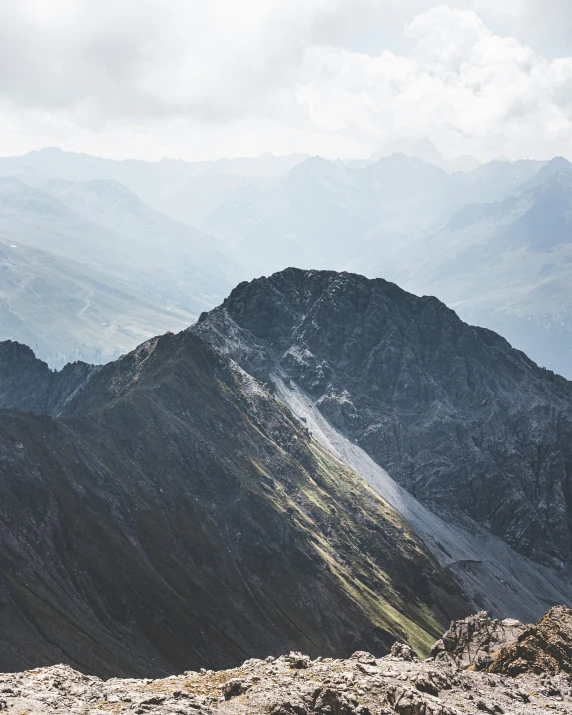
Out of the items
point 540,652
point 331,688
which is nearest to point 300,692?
point 331,688

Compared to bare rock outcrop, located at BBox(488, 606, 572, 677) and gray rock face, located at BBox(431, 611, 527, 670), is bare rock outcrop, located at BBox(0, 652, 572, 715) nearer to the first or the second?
bare rock outcrop, located at BBox(488, 606, 572, 677)

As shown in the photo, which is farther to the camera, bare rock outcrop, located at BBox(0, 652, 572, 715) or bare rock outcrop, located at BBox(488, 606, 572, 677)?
bare rock outcrop, located at BBox(488, 606, 572, 677)

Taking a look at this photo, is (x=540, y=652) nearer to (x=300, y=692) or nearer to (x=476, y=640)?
(x=476, y=640)

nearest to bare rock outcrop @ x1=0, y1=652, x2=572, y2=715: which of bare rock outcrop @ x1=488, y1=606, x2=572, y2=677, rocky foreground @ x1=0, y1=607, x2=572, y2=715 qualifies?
rocky foreground @ x1=0, y1=607, x2=572, y2=715

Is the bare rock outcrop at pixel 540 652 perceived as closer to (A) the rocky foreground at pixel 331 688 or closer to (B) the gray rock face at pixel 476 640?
(A) the rocky foreground at pixel 331 688

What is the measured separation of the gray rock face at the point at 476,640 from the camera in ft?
323

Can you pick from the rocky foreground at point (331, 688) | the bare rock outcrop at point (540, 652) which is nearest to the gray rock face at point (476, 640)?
the bare rock outcrop at point (540, 652)

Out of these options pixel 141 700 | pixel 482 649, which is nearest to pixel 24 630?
pixel 482 649

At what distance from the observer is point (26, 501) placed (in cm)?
Answer: 19650

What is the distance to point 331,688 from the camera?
58.6m

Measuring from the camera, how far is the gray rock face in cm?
9856

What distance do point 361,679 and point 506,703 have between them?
14952 mm

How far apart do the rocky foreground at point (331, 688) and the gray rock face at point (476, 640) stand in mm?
9375

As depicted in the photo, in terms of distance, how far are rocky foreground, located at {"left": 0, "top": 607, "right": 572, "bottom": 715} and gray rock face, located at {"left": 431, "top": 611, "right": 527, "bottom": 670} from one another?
9.37 metres
